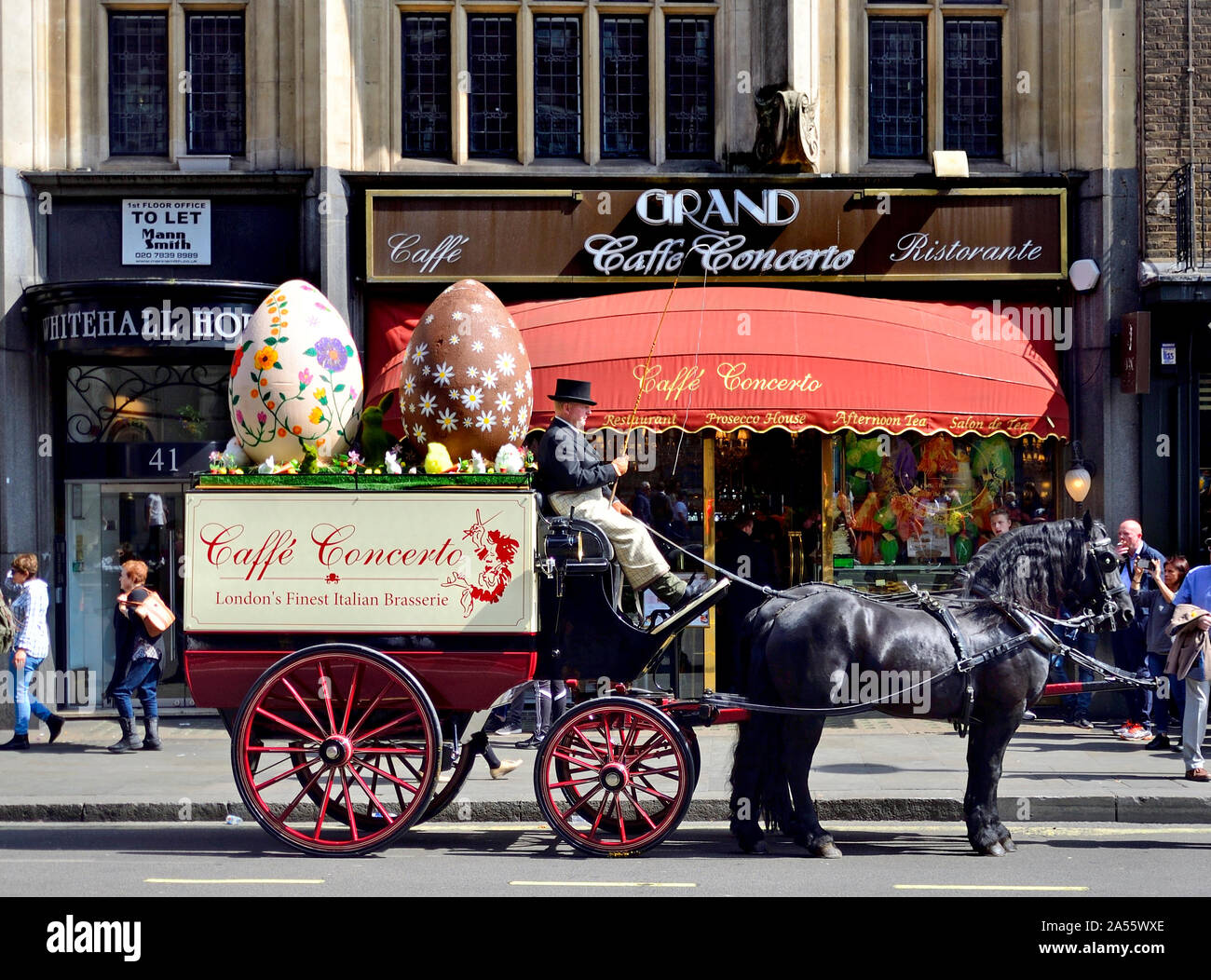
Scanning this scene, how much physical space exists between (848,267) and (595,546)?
6900mm

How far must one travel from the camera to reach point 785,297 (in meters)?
13.1

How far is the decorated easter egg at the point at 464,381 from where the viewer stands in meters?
7.74

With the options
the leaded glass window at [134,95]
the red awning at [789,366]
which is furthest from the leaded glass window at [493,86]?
the leaded glass window at [134,95]

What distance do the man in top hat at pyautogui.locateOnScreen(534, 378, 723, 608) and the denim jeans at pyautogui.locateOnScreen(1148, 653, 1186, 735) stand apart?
571 centimetres

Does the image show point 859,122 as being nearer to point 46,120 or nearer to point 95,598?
point 46,120

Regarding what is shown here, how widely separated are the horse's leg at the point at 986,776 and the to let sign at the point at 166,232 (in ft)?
30.9

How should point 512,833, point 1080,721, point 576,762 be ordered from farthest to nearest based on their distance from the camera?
point 1080,721 → point 512,833 → point 576,762

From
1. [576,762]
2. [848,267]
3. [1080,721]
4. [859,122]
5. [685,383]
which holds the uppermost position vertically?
[859,122]

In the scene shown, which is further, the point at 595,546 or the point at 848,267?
the point at 848,267

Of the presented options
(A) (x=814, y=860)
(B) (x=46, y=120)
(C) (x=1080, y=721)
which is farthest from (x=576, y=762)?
(B) (x=46, y=120)

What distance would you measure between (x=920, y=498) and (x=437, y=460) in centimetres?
747

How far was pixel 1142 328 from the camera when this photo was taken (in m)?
12.8

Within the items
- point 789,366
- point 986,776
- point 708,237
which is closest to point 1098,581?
point 986,776

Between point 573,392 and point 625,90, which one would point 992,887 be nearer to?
point 573,392
